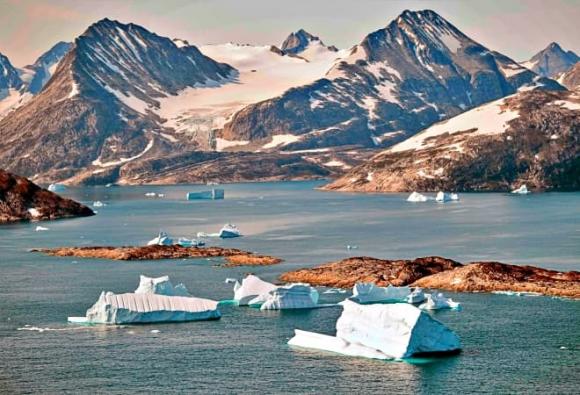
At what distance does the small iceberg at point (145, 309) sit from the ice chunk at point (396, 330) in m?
17.1

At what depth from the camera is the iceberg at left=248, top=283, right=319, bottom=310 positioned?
9675 cm

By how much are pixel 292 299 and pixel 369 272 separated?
775 inches

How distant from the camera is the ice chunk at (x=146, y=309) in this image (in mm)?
89625

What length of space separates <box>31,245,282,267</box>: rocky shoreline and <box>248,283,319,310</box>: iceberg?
39.1m

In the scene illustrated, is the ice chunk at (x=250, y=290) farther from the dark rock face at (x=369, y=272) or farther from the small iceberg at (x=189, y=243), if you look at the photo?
the small iceberg at (x=189, y=243)

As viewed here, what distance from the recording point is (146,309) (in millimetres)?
90438

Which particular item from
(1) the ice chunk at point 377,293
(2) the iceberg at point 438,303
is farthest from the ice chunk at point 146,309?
(2) the iceberg at point 438,303

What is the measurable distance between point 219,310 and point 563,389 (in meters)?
36.8

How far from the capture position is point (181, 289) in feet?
320

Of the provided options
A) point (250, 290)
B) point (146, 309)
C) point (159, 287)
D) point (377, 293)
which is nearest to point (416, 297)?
point (377, 293)

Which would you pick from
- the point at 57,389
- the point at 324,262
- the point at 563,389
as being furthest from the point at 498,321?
the point at 324,262

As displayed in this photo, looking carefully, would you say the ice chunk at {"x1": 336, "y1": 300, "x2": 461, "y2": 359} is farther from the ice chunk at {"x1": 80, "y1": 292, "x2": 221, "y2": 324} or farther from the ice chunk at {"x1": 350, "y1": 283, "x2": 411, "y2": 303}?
the ice chunk at {"x1": 350, "y1": 283, "x2": 411, "y2": 303}

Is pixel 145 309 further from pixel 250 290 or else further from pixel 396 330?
pixel 396 330

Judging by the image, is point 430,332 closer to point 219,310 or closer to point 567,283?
point 219,310
